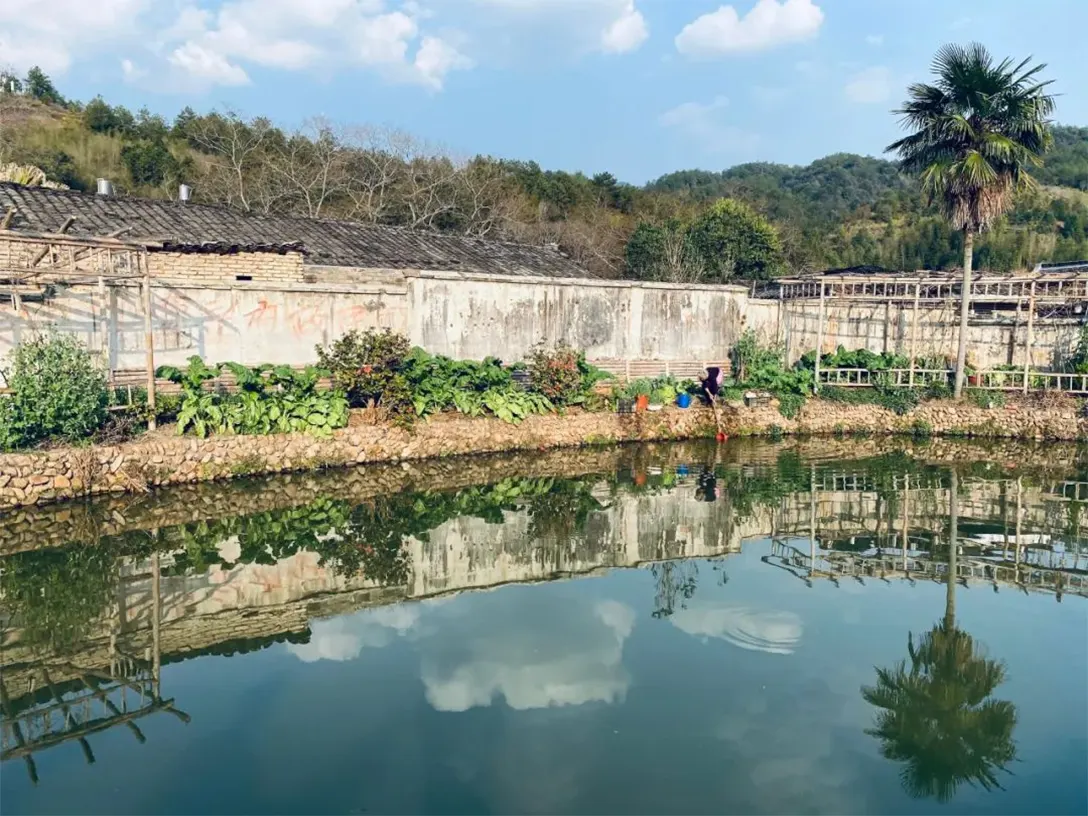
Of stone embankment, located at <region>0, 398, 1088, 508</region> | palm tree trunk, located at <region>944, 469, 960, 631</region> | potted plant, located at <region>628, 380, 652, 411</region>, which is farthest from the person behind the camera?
potted plant, located at <region>628, 380, 652, 411</region>

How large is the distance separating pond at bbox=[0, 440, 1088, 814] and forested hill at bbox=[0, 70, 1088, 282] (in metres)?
19.1

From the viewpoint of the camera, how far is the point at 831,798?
5.42 m

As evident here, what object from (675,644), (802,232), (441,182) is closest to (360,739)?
(675,644)

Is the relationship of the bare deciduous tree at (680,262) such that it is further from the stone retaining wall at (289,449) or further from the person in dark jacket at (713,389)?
the stone retaining wall at (289,449)

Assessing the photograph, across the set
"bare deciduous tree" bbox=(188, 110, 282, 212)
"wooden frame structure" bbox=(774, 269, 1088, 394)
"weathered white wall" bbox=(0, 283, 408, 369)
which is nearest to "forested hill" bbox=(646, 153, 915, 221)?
"bare deciduous tree" bbox=(188, 110, 282, 212)

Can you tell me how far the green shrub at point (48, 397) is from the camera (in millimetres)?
11422

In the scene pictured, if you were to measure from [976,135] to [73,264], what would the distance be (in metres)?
16.5

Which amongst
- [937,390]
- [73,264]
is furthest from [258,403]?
[937,390]

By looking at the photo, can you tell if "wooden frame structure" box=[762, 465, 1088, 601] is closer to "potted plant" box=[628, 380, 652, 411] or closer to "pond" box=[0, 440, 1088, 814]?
"pond" box=[0, 440, 1088, 814]

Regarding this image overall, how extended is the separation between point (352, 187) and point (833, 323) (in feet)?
67.6

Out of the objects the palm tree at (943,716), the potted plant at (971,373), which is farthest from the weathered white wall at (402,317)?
the palm tree at (943,716)

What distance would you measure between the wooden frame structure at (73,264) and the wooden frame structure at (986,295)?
40.6ft

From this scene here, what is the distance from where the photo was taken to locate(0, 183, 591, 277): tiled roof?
49.9 ft

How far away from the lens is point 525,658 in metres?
7.36
